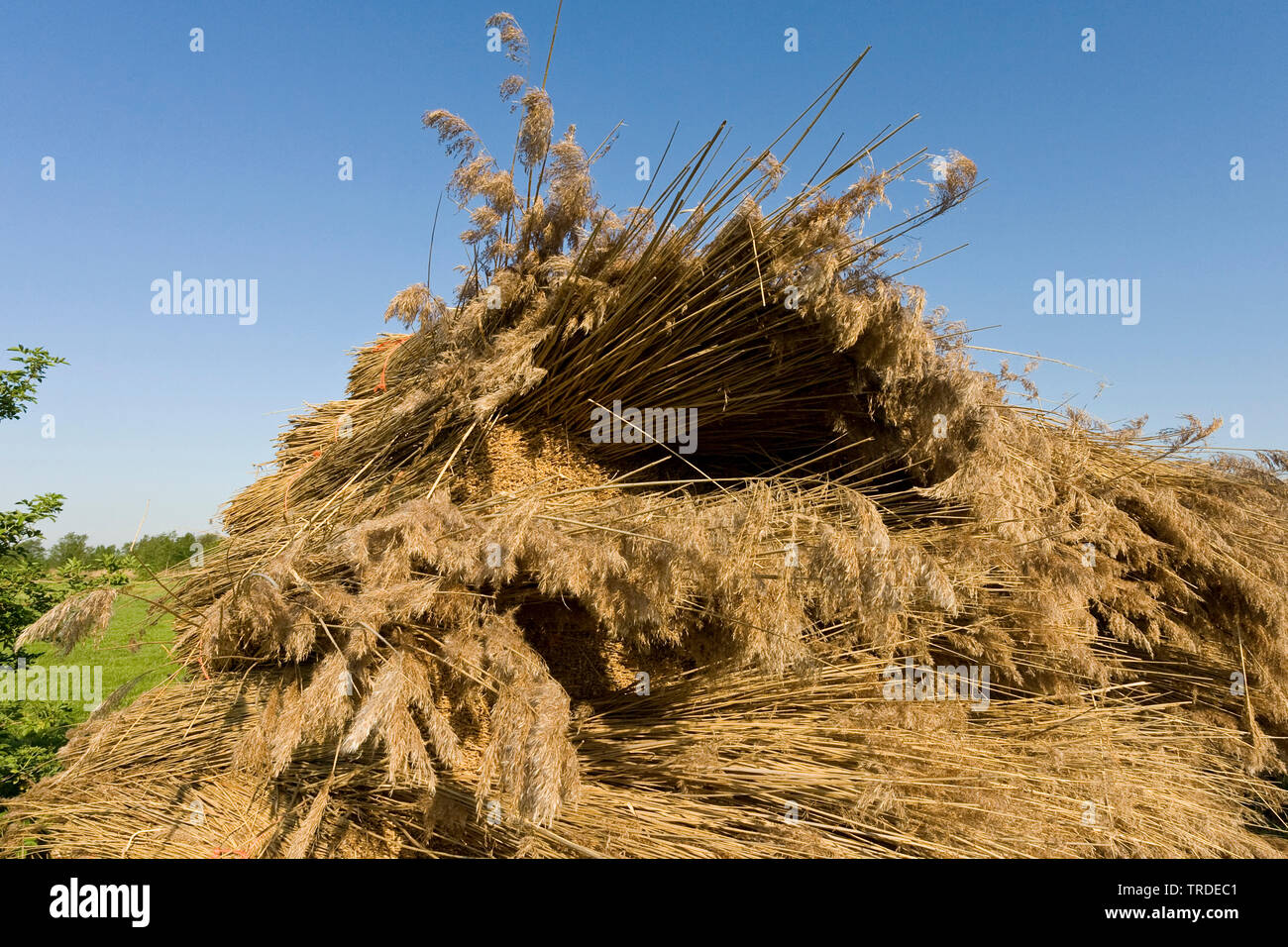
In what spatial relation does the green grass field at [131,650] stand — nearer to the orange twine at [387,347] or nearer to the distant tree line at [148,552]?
the distant tree line at [148,552]

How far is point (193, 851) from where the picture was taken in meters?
2.48

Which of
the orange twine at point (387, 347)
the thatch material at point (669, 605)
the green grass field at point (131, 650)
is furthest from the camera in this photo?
the orange twine at point (387, 347)

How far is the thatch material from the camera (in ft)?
7.59

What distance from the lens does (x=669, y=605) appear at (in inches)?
92.7

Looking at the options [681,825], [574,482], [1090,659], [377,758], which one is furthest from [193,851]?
[1090,659]

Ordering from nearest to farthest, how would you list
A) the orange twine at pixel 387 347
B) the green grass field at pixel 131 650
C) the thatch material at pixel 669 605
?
the thatch material at pixel 669 605, the green grass field at pixel 131 650, the orange twine at pixel 387 347

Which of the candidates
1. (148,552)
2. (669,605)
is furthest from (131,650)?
(669,605)

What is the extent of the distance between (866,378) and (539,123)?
1772mm

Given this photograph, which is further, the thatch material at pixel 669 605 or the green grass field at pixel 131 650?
the green grass field at pixel 131 650

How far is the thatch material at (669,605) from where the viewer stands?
7.59 feet

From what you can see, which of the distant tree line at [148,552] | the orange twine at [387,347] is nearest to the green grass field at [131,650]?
the distant tree line at [148,552]

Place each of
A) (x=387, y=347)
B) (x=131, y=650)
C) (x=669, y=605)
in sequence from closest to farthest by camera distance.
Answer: (x=669, y=605) → (x=131, y=650) → (x=387, y=347)

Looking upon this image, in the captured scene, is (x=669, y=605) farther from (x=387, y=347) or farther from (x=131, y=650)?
(x=387, y=347)
